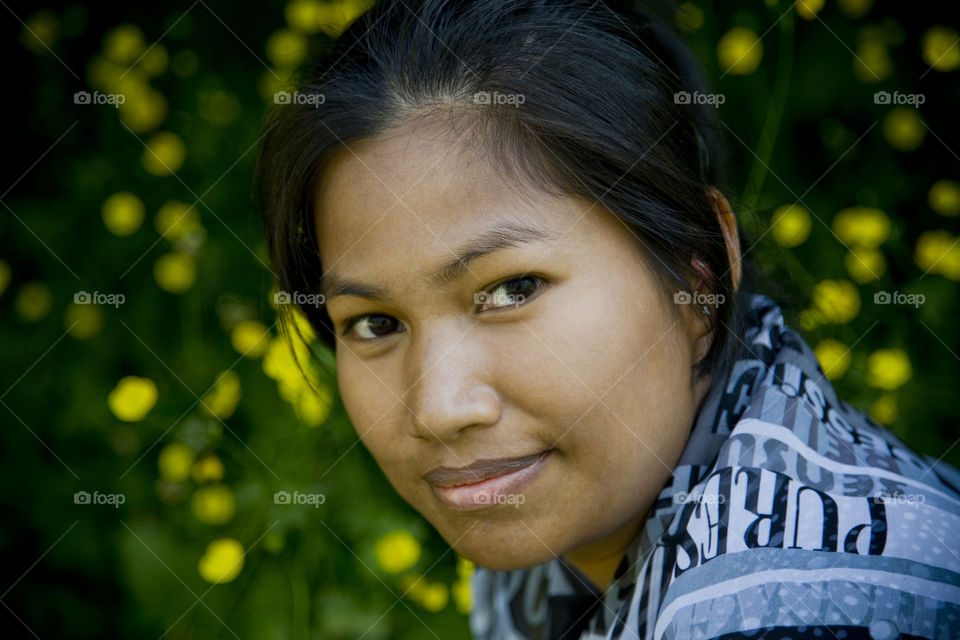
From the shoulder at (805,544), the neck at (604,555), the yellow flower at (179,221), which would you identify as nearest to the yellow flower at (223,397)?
the yellow flower at (179,221)

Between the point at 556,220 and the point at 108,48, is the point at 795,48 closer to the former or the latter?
the point at 556,220

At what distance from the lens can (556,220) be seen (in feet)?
3.69

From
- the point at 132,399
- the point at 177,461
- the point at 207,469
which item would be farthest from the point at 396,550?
the point at 132,399

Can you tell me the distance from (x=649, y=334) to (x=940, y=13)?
1.40m

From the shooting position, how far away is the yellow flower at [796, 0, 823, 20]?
1850mm

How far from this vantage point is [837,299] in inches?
77.2

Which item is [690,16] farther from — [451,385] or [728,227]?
[451,385]

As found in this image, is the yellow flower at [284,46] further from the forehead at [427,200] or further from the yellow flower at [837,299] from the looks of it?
the yellow flower at [837,299]

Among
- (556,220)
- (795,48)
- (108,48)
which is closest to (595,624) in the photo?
(556,220)

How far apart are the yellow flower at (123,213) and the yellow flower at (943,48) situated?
6.57 ft

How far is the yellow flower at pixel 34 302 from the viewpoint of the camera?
2.44 m

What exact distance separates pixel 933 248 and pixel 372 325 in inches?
55.7

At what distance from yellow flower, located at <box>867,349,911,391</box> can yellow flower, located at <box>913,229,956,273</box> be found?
0.24 meters

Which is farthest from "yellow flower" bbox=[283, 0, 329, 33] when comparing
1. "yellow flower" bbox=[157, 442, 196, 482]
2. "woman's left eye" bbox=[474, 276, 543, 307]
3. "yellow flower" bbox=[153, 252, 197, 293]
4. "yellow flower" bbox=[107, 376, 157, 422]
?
"woman's left eye" bbox=[474, 276, 543, 307]
